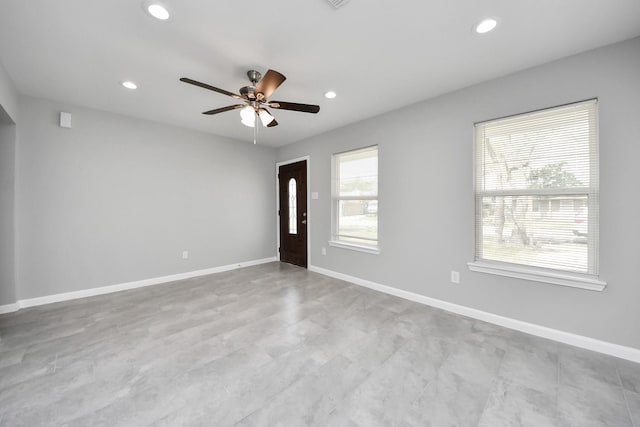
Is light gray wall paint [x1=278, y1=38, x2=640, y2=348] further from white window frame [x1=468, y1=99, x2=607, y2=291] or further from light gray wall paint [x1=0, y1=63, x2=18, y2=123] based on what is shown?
light gray wall paint [x1=0, y1=63, x2=18, y2=123]

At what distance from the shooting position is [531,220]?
249 cm

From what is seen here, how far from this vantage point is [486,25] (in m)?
1.86

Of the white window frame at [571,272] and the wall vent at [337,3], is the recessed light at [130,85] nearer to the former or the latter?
the wall vent at [337,3]

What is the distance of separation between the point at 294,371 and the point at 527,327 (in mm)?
2279

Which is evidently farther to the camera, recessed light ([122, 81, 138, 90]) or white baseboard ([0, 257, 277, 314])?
white baseboard ([0, 257, 277, 314])

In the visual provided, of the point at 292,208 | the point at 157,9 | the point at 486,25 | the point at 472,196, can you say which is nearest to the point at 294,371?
the point at 472,196

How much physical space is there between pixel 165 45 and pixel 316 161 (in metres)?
2.89

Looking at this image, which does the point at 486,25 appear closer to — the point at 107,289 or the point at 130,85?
the point at 130,85

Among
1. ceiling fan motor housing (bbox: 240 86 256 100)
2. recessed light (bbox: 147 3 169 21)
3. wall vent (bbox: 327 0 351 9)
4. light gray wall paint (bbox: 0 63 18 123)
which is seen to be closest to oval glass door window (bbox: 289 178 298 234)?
ceiling fan motor housing (bbox: 240 86 256 100)

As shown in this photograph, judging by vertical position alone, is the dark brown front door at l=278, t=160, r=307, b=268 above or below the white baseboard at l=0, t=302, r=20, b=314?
above

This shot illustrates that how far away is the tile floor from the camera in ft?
4.91

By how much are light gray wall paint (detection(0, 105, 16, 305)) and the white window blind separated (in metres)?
4.12

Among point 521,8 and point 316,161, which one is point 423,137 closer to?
point 521,8

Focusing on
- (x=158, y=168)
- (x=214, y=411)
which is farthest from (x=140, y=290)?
(x=214, y=411)
